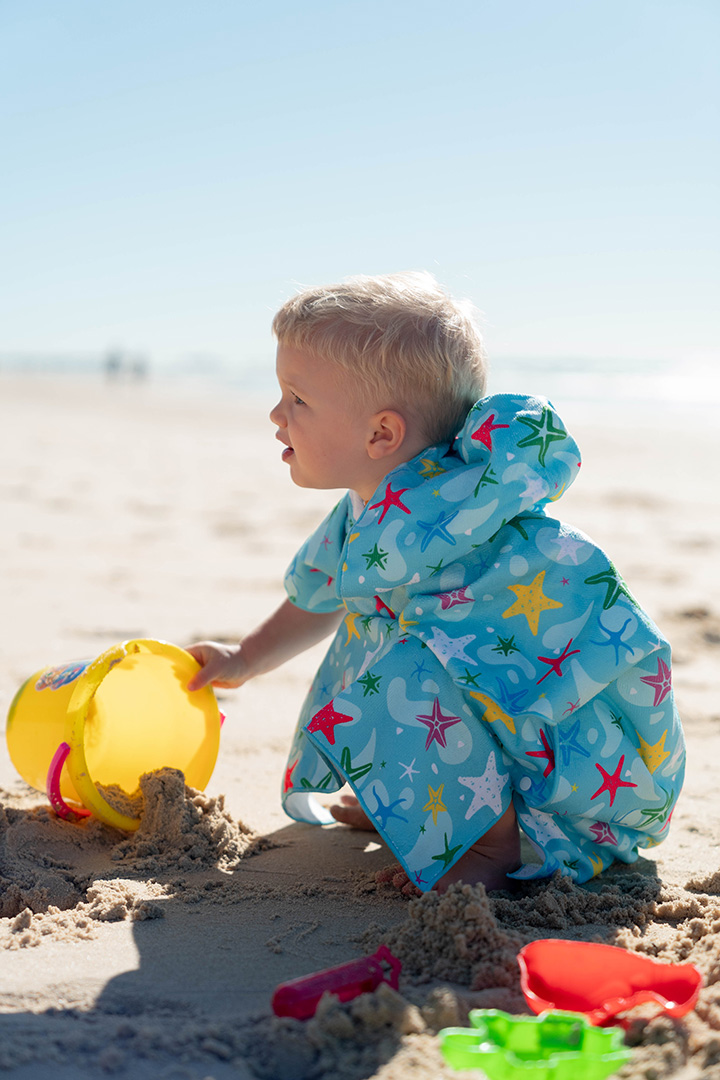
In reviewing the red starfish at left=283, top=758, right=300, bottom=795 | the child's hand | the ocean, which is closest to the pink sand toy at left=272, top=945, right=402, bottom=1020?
the red starfish at left=283, top=758, right=300, bottom=795

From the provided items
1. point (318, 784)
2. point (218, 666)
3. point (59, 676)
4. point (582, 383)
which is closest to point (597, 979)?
point (318, 784)

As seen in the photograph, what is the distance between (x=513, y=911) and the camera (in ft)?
5.36

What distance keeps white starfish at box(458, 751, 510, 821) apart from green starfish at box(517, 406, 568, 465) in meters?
0.57

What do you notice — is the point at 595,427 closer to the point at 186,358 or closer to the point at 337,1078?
the point at 337,1078

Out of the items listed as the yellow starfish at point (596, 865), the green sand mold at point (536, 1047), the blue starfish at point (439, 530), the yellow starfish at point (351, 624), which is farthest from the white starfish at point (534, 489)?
the green sand mold at point (536, 1047)

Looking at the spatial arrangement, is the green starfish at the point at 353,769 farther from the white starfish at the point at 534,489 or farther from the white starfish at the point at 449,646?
the white starfish at the point at 534,489

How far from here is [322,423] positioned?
1.99 meters

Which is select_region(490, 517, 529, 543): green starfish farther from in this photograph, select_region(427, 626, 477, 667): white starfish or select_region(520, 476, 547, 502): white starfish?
select_region(427, 626, 477, 667): white starfish

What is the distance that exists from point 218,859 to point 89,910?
1.10 ft

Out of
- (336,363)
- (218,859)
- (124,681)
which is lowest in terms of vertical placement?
(218,859)

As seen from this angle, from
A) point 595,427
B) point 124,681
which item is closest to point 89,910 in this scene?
point 124,681

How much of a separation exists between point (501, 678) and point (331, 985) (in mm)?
654

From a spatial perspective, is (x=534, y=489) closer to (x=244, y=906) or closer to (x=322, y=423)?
(x=322, y=423)

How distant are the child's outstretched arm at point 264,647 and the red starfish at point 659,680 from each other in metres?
0.77
